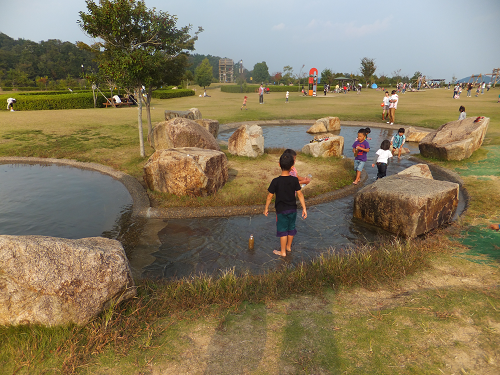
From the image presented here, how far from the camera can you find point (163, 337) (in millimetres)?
3688

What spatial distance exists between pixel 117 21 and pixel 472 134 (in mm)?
13516

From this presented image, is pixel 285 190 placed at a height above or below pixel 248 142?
below

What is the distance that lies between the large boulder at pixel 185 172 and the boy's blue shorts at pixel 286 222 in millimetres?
3402

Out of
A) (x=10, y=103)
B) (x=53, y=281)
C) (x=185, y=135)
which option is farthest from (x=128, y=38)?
(x=10, y=103)

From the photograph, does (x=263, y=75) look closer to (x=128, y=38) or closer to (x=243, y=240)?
(x=128, y=38)

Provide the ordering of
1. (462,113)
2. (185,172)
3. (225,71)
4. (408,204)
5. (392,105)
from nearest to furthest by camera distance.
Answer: (408,204) < (185,172) < (462,113) < (392,105) < (225,71)

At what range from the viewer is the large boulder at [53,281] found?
3.50 meters

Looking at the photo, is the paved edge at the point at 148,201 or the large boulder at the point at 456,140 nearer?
the paved edge at the point at 148,201

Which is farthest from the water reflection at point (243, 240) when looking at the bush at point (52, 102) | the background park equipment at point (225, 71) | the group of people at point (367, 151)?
the background park equipment at point (225, 71)

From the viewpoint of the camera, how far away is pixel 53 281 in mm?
3580

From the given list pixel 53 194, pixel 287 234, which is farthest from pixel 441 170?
pixel 53 194

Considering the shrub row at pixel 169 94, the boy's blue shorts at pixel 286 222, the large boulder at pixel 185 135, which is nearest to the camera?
the boy's blue shorts at pixel 286 222

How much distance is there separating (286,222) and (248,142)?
23.6 feet

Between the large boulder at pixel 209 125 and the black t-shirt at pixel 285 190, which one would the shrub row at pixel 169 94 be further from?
the black t-shirt at pixel 285 190
